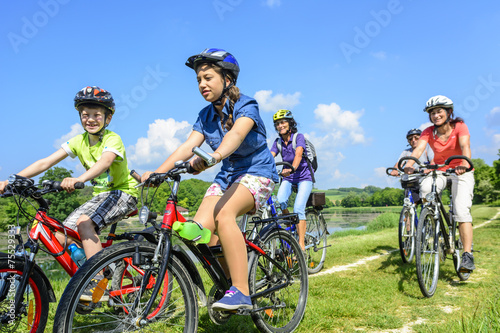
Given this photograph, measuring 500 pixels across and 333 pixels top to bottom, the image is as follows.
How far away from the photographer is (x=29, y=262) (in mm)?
2852

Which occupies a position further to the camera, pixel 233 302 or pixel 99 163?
pixel 99 163

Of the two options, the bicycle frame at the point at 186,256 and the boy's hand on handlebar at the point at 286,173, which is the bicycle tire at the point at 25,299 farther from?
the boy's hand on handlebar at the point at 286,173

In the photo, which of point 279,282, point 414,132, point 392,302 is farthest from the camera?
point 414,132

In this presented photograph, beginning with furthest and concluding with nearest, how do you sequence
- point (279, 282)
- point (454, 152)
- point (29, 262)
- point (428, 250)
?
point (454, 152)
point (428, 250)
point (279, 282)
point (29, 262)

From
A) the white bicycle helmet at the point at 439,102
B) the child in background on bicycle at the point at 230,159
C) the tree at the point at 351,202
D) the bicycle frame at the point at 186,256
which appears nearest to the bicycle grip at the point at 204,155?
the child in background on bicycle at the point at 230,159

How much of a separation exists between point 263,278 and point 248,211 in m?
0.66

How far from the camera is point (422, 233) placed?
178 inches

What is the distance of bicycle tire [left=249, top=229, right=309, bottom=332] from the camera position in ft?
10.2

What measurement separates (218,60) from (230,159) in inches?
32.5

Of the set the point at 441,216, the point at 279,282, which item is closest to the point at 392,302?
the point at 441,216

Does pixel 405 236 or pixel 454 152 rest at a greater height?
pixel 454 152

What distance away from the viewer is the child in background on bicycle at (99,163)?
3.52 metres

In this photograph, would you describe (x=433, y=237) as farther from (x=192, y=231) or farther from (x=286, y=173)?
(x=192, y=231)

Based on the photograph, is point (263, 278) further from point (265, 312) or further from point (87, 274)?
point (87, 274)
